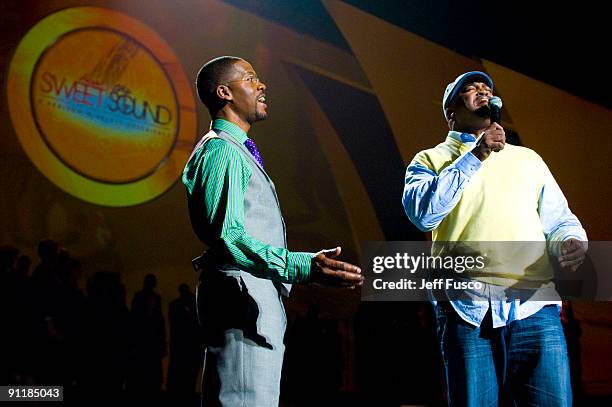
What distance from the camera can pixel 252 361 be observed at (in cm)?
159

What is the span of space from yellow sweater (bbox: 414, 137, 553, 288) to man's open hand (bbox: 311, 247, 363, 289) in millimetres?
786

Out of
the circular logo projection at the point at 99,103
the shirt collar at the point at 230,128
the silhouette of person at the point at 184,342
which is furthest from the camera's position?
the silhouette of person at the point at 184,342

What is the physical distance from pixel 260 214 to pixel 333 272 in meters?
0.30

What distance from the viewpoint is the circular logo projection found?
13.5ft

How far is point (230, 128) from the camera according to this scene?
6.01ft

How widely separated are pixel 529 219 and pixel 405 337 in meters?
2.04

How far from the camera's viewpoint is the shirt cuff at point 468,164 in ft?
7.12

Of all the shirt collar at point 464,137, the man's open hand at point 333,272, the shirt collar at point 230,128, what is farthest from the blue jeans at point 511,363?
the shirt collar at point 230,128

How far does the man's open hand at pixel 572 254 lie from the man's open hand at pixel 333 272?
826 mm

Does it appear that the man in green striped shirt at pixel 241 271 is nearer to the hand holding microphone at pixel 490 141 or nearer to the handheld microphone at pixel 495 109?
the hand holding microphone at pixel 490 141

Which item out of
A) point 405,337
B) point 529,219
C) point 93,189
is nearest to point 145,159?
point 93,189

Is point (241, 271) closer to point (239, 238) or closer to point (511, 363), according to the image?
point (239, 238)

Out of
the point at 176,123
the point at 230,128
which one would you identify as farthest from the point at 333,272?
the point at 176,123

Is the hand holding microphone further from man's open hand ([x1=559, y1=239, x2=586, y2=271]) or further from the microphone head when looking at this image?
man's open hand ([x1=559, y1=239, x2=586, y2=271])
